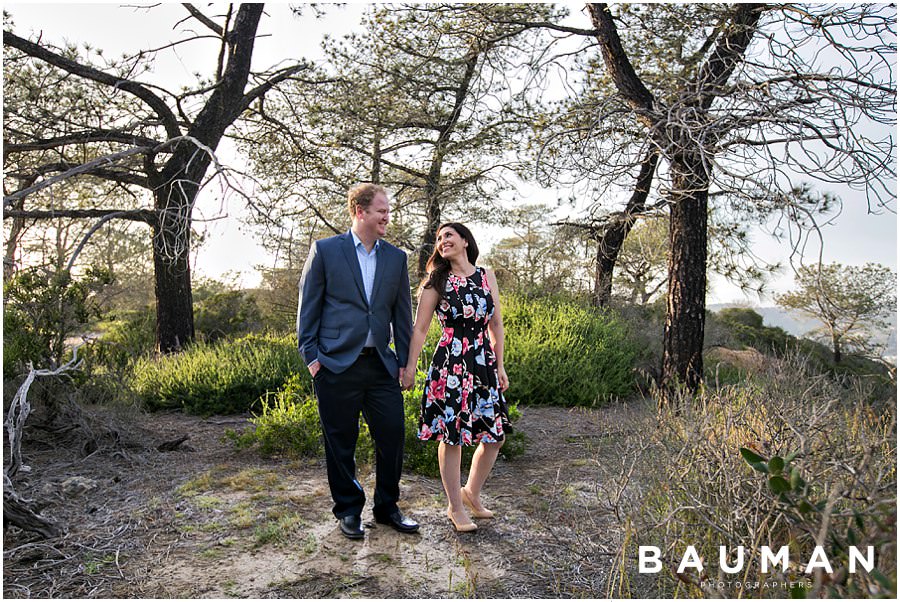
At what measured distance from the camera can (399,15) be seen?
9.09 m

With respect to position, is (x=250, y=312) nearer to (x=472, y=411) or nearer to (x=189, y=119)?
(x=189, y=119)

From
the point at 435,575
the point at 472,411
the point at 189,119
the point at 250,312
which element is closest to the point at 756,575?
the point at 435,575

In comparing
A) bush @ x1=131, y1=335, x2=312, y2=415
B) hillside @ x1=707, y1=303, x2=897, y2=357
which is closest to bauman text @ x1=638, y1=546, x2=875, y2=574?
bush @ x1=131, y1=335, x2=312, y2=415

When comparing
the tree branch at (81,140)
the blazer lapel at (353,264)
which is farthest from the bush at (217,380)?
the blazer lapel at (353,264)

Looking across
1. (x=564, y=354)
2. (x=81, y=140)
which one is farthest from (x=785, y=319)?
(x=81, y=140)

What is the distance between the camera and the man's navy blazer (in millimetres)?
3812

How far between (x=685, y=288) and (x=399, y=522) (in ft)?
16.0

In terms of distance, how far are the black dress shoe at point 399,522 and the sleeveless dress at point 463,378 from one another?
0.47 m

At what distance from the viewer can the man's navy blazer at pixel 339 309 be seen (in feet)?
12.5

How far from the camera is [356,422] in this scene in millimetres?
4004

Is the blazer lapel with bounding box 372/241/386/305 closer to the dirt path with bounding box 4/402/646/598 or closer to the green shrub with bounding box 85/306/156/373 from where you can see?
the dirt path with bounding box 4/402/646/598

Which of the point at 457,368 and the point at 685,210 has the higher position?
the point at 685,210

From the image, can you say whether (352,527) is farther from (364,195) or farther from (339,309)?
(364,195)

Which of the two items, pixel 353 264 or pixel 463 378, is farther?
pixel 463 378
